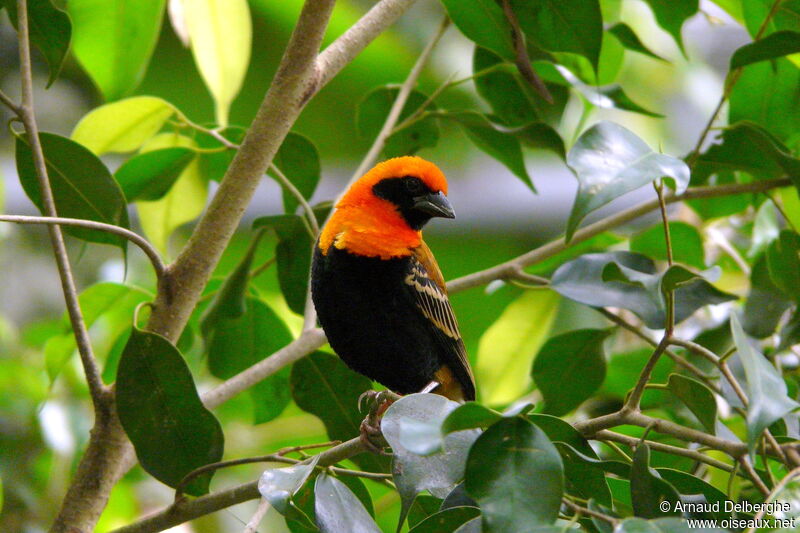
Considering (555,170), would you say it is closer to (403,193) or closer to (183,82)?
(183,82)

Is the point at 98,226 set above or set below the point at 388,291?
above

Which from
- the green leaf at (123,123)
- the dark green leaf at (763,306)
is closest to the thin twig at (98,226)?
the green leaf at (123,123)

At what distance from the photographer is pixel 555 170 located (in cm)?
672

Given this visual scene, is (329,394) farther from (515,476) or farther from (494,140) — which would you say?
Result: (515,476)

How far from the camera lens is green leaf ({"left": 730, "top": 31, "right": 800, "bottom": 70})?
1847 mm

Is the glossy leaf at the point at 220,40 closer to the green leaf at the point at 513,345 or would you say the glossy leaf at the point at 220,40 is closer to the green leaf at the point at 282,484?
the green leaf at the point at 513,345

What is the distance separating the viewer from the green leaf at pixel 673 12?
2084 millimetres

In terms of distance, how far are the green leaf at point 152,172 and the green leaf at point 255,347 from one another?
38 cm

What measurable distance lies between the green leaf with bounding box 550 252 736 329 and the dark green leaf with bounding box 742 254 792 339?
1.12 feet

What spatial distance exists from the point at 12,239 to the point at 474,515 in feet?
15.8

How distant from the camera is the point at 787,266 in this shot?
1971mm

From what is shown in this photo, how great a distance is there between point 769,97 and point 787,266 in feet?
1.82

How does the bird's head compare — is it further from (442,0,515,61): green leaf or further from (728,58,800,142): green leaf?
(728,58,800,142): green leaf

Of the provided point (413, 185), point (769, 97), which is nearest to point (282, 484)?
point (413, 185)
